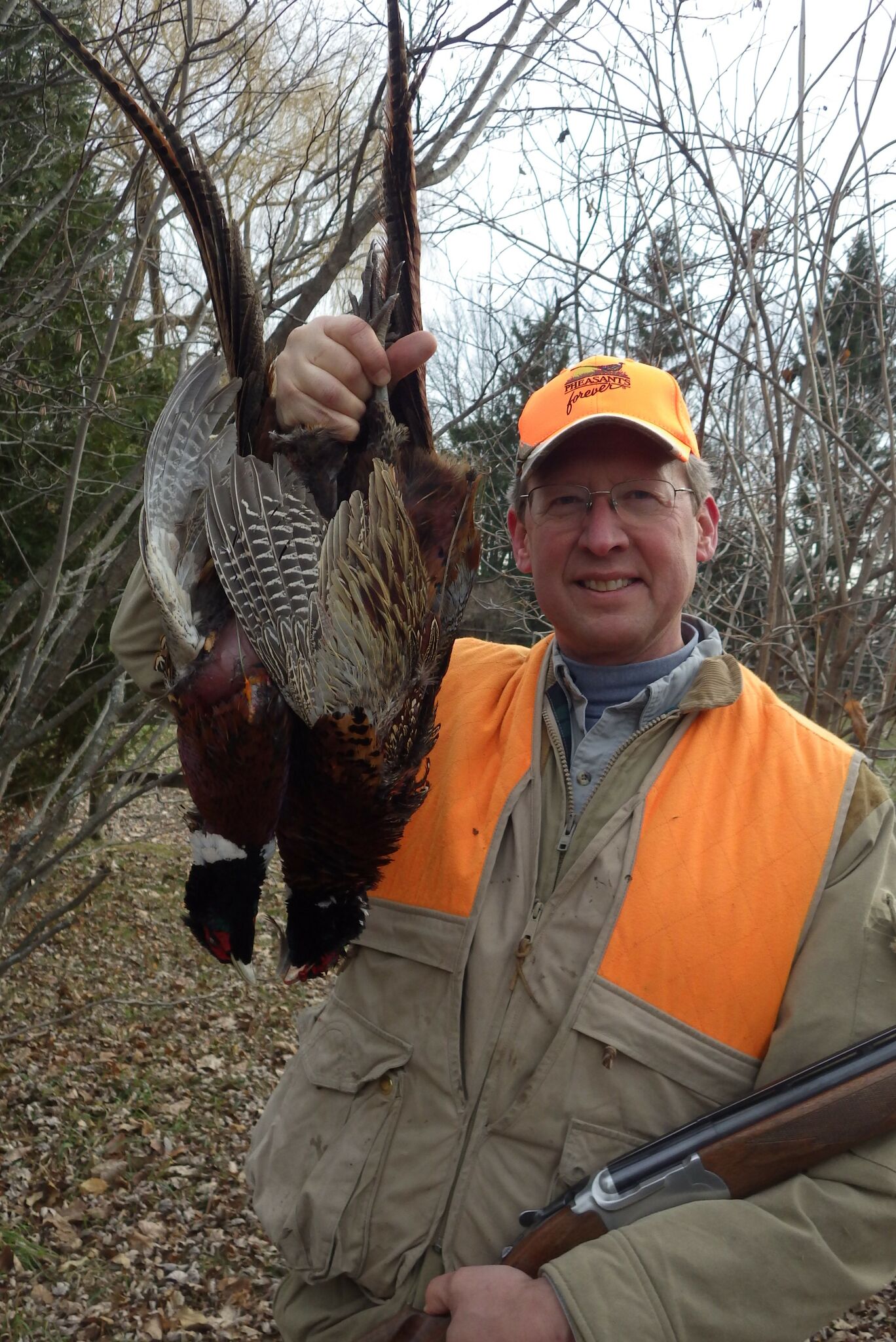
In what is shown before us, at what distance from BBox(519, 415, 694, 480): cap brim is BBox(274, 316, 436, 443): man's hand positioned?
1.10 feet

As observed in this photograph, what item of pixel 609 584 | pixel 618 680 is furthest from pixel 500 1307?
pixel 609 584

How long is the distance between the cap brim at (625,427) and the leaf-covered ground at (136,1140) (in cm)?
348

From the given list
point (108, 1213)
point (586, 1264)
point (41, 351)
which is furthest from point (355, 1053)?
point (41, 351)

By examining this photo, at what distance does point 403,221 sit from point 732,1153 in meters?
1.96

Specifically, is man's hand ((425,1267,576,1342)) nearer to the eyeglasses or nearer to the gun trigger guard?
the gun trigger guard

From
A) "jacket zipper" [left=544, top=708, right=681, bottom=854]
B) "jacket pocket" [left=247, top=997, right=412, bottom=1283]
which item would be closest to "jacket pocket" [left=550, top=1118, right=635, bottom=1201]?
"jacket pocket" [left=247, top=997, right=412, bottom=1283]

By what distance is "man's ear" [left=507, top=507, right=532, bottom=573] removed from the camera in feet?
7.59

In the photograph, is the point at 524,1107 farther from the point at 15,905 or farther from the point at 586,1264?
the point at 15,905

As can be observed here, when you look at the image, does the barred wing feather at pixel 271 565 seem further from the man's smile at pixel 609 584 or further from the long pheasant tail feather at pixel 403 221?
the man's smile at pixel 609 584

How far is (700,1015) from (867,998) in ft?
0.95

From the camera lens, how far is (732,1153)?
1546 millimetres

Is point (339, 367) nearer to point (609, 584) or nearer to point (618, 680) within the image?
point (609, 584)

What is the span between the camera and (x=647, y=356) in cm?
518

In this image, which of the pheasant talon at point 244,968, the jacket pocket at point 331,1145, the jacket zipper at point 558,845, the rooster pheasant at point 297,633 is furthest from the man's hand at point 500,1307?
the pheasant talon at point 244,968
